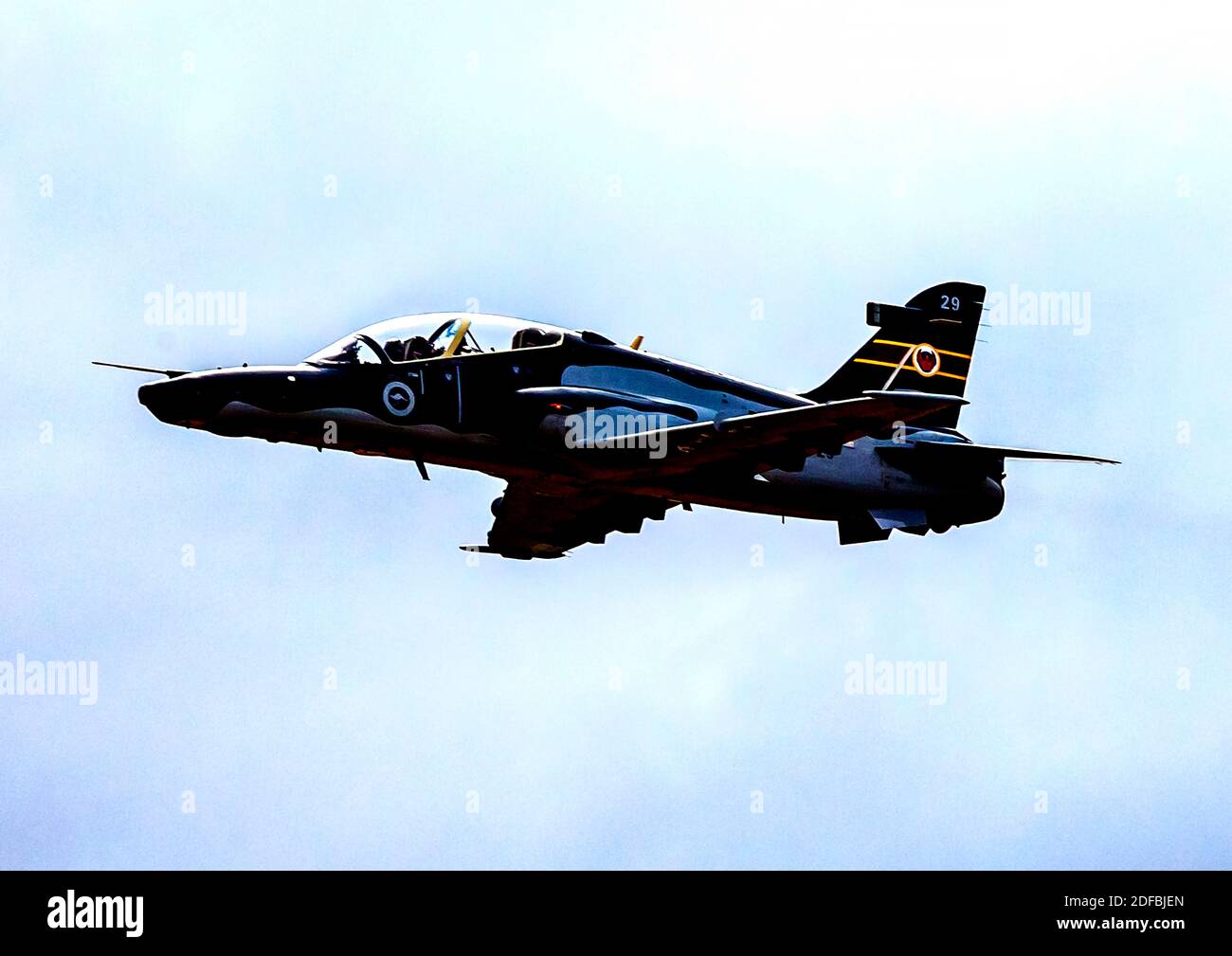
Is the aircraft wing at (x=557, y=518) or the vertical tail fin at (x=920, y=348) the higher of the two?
the vertical tail fin at (x=920, y=348)

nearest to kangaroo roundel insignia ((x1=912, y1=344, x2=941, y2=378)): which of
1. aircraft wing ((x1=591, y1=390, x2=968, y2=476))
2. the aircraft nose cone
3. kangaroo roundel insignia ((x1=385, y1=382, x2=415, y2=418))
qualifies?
aircraft wing ((x1=591, y1=390, x2=968, y2=476))

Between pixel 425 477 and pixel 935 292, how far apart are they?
38.7 ft

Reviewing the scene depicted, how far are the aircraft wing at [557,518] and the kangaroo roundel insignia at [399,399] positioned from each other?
11.3ft

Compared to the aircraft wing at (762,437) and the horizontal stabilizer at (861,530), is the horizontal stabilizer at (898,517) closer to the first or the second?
the horizontal stabilizer at (861,530)

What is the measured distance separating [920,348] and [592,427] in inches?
353

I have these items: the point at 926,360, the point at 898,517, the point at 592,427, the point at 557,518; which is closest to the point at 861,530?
the point at 898,517

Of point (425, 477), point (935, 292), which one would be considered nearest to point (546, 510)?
point (425, 477)

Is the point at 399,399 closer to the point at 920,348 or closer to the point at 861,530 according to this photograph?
the point at 861,530

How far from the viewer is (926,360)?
36.1m

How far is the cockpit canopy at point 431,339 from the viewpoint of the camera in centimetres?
2925

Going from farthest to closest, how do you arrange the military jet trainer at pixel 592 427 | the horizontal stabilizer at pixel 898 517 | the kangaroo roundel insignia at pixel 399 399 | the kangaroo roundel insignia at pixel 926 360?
the kangaroo roundel insignia at pixel 926 360, the horizontal stabilizer at pixel 898 517, the kangaroo roundel insignia at pixel 399 399, the military jet trainer at pixel 592 427

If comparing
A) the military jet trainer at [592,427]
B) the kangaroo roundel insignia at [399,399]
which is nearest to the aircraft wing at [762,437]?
the military jet trainer at [592,427]
